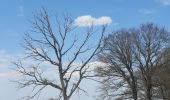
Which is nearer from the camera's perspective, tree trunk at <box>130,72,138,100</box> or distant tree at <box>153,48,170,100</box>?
distant tree at <box>153,48,170,100</box>

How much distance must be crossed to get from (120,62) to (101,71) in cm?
263

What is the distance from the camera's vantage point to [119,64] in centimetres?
6009

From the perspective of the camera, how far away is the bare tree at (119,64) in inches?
2343

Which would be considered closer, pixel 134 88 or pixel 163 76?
pixel 163 76

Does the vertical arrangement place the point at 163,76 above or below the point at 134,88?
above

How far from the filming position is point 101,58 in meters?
60.2

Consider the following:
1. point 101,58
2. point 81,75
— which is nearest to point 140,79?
point 101,58

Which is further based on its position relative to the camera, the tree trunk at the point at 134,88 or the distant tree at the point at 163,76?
the tree trunk at the point at 134,88

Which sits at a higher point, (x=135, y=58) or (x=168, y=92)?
(x=135, y=58)

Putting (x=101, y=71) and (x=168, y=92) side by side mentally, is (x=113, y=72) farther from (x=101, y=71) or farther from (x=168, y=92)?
(x=168, y=92)

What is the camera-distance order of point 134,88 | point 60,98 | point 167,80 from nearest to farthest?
point 60,98 → point 167,80 → point 134,88

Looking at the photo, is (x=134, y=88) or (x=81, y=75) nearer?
(x=81, y=75)

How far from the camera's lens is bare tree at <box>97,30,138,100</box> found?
59500mm

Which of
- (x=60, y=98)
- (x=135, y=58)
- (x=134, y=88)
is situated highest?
(x=135, y=58)
